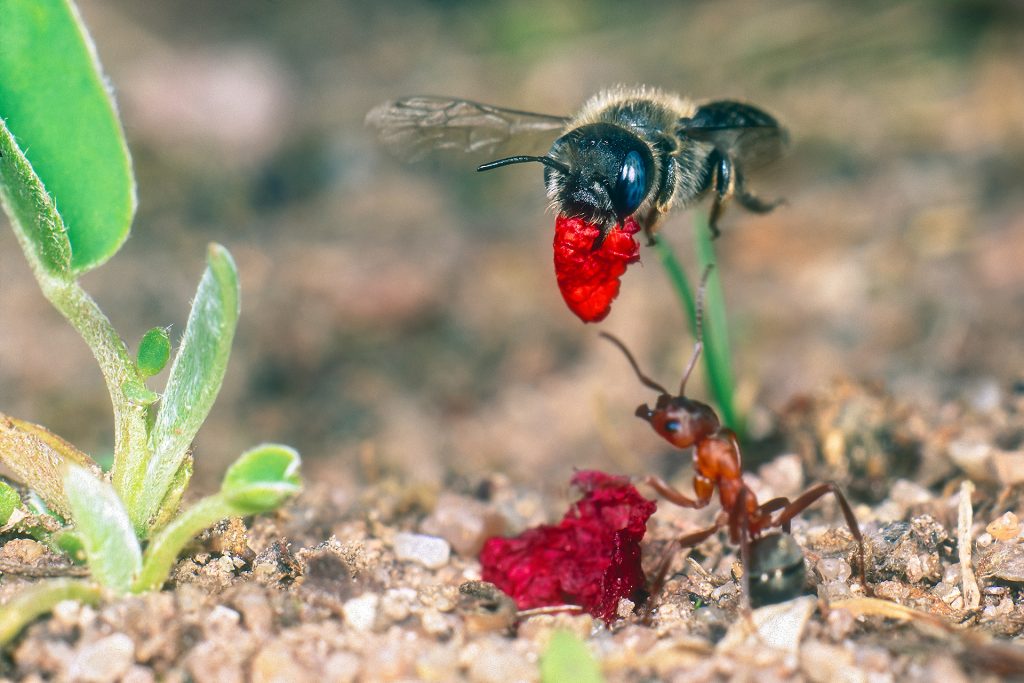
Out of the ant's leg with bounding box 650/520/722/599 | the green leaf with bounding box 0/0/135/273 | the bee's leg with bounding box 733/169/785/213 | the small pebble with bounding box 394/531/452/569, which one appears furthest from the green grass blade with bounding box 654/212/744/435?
the green leaf with bounding box 0/0/135/273

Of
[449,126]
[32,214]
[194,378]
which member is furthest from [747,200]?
[32,214]

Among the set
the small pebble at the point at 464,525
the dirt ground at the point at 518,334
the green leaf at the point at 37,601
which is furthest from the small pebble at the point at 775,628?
the green leaf at the point at 37,601

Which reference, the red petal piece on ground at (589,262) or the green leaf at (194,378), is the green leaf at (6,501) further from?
the red petal piece on ground at (589,262)

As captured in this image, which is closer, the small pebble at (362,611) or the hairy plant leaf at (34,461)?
the small pebble at (362,611)

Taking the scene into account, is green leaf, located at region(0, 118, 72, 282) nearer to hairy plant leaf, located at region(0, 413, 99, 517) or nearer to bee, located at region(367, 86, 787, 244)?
hairy plant leaf, located at region(0, 413, 99, 517)

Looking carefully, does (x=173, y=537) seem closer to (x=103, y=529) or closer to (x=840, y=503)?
(x=103, y=529)

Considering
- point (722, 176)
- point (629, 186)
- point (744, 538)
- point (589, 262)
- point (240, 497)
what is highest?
point (722, 176)
